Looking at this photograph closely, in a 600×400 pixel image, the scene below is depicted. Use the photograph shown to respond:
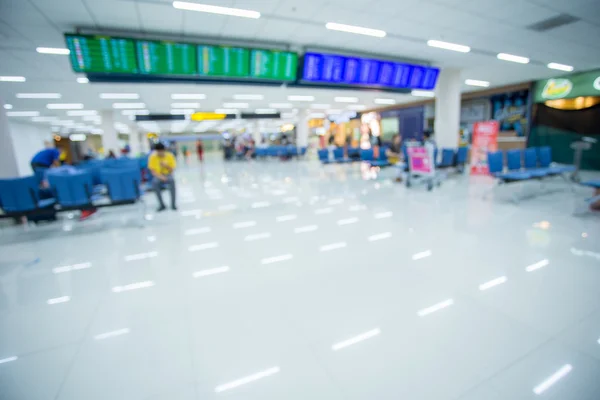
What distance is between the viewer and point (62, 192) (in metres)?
4.00

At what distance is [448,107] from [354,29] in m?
4.78

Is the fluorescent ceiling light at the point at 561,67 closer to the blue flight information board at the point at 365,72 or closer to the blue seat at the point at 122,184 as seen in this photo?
the blue flight information board at the point at 365,72

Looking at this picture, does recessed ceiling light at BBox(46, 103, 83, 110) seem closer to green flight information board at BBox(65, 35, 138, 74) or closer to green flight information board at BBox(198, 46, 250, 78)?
green flight information board at BBox(65, 35, 138, 74)

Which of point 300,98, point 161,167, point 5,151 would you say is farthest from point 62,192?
point 300,98

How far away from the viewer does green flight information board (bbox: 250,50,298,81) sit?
5.82 metres

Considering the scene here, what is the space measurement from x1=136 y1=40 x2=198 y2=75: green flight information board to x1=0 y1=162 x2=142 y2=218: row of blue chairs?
2.25m

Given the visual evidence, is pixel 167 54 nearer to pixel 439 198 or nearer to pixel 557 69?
pixel 439 198

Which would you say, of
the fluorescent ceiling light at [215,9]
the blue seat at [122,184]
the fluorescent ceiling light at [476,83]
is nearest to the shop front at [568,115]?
the fluorescent ceiling light at [476,83]

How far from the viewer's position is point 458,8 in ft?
14.5

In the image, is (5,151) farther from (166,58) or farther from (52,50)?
(166,58)

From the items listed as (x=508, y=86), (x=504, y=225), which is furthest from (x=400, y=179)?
(x=508, y=86)

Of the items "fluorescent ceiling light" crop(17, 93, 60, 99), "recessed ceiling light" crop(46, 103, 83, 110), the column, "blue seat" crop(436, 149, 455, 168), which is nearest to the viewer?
"blue seat" crop(436, 149, 455, 168)

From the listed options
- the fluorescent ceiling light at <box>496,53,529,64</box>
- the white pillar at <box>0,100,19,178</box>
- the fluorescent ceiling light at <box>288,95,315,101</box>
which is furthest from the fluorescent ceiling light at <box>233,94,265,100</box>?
the fluorescent ceiling light at <box>496,53,529,64</box>

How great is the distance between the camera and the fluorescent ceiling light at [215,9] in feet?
13.4
